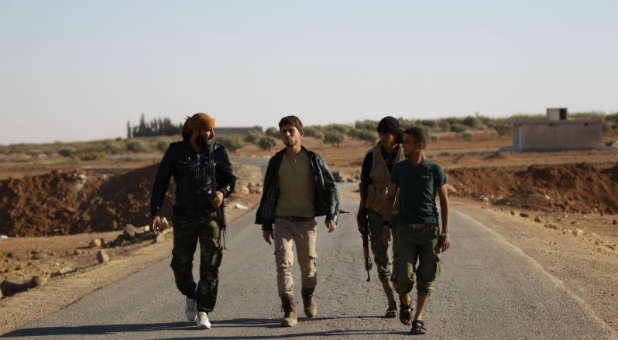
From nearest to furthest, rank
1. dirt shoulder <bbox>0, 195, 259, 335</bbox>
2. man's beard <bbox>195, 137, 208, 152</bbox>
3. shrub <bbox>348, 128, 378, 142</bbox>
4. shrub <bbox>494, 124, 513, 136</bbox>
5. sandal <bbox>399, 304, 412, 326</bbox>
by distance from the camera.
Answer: sandal <bbox>399, 304, 412, 326</bbox>
man's beard <bbox>195, 137, 208, 152</bbox>
dirt shoulder <bbox>0, 195, 259, 335</bbox>
shrub <bbox>348, 128, 378, 142</bbox>
shrub <bbox>494, 124, 513, 136</bbox>

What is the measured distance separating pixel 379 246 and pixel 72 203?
30.1 meters

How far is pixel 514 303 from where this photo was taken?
8555 millimetres

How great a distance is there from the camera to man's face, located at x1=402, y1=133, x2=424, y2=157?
6.82 meters

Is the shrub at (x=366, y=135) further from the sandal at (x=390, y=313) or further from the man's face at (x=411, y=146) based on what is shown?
the man's face at (x=411, y=146)

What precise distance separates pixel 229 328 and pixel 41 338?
1742 millimetres

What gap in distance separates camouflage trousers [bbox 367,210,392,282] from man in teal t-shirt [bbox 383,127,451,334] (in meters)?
0.37

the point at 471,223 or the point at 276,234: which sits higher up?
the point at 276,234

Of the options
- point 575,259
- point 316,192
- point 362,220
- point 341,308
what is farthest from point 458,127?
point 316,192

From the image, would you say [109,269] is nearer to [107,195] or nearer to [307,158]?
[307,158]

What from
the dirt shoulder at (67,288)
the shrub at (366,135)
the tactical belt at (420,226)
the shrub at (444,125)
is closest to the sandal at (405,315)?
the tactical belt at (420,226)

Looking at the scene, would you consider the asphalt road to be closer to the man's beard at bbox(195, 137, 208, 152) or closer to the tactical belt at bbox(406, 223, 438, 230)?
the tactical belt at bbox(406, 223, 438, 230)

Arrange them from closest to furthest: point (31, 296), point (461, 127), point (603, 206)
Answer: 1. point (31, 296)
2. point (603, 206)
3. point (461, 127)

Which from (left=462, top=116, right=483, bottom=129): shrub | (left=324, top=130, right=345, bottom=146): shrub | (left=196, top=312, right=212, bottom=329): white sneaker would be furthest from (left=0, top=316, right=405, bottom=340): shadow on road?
(left=462, top=116, right=483, bottom=129): shrub

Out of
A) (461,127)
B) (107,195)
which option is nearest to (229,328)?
(107,195)
